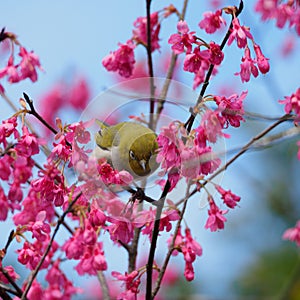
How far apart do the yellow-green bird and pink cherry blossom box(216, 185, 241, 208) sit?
0.31m

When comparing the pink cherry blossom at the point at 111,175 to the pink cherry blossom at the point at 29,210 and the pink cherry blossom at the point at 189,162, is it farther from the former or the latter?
the pink cherry blossom at the point at 29,210

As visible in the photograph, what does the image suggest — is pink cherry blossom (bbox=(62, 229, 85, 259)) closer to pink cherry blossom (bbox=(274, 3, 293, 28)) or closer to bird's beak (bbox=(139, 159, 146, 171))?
bird's beak (bbox=(139, 159, 146, 171))

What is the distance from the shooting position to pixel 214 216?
228cm

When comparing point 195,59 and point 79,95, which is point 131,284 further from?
point 79,95

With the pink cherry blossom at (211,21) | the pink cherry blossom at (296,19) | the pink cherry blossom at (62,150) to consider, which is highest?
the pink cherry blossom at (296,19)

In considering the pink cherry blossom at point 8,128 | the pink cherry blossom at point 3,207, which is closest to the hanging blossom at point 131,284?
the pink cherry blossom at point 3,207

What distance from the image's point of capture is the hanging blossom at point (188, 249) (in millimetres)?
2309

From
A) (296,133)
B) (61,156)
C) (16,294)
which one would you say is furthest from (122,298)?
(296,133)

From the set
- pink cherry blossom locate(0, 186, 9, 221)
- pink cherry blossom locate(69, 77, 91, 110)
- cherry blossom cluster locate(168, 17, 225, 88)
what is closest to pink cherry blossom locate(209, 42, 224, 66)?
cherry blossom cluster locate(168, 17, 225, 88)

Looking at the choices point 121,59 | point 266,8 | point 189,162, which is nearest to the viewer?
point 189,162

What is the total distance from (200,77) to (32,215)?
3.39 ft

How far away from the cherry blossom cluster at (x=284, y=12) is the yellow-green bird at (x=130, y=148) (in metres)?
0.76

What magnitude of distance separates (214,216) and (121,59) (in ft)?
3.17

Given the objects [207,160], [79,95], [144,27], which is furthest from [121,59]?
[79,95]
